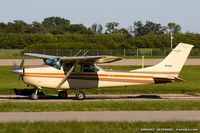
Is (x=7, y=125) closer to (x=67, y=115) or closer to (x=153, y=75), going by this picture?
(x=67, y=115)

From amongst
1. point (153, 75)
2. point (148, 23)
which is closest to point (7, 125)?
point (153, 75)

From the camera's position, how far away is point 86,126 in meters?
10.9

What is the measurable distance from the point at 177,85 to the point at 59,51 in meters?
36.3

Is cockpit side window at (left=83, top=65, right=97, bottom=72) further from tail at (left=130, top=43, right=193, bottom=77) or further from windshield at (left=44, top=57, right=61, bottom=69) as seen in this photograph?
tail at (left=130, top=43, right=193, bottom=77)

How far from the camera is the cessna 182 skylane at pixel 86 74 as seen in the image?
750 inches

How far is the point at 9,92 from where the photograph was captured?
21891 millimetres

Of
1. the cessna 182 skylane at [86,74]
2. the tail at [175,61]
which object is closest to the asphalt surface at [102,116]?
the cessna 182 skylane at [86,74]

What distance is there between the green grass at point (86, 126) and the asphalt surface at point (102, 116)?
0.79 m

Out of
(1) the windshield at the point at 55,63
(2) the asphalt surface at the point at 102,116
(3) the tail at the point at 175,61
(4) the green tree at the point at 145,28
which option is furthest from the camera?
(4) the green tree at the point at 145,28

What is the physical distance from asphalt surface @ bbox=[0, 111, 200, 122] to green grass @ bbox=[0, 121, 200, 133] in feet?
2.58

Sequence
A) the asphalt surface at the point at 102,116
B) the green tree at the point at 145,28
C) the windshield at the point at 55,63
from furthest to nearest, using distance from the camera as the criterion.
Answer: the green tree at the point at 145,28
the windshield at the point at 55,63
the asphalt surface at the point at 102,116

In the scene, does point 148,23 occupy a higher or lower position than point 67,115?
higher

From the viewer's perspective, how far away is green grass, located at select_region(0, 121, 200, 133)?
10352mm

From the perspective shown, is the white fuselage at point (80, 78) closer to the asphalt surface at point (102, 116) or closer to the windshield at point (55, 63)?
the windshield at point (55, 63)
